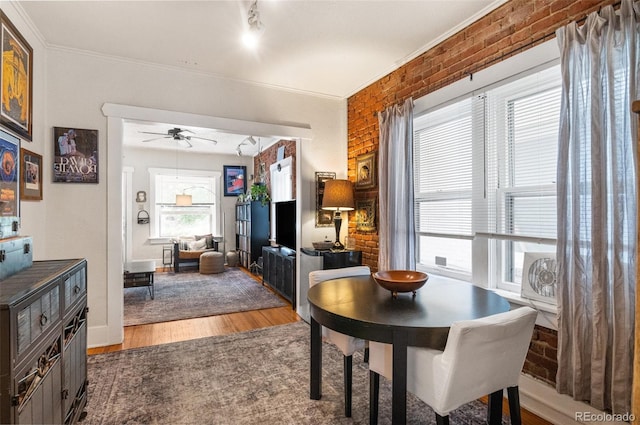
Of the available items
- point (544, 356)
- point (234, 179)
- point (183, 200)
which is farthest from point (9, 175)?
point (234, 179)

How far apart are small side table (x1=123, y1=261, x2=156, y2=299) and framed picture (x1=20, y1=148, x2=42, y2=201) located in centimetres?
208

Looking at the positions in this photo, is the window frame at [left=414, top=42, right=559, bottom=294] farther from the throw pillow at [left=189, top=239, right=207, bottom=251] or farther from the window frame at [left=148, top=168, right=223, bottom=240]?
the window frame at [left=148, top=168, right=223, bottom=240]

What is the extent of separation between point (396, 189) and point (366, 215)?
726mm

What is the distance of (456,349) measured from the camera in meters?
1.33

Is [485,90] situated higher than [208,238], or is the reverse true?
[485,90]

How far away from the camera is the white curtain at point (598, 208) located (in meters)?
1.63

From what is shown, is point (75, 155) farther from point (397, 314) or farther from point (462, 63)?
point (462, 63)

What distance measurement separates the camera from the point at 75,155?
9.96 ft

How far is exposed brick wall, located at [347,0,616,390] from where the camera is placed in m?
2.04

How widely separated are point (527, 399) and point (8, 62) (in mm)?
4233

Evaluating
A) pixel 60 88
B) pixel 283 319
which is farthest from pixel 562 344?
pixel 60 88

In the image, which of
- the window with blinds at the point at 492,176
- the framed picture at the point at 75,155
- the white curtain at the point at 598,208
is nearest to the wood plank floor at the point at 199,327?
the framed picture at the point at 75,155

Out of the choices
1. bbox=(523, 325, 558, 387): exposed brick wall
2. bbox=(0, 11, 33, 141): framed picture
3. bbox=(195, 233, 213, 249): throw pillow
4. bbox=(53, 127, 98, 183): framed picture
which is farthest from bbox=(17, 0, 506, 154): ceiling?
bbox=(195, 233, 213, 249): throw pillow

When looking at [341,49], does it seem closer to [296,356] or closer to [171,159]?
[296,356]
